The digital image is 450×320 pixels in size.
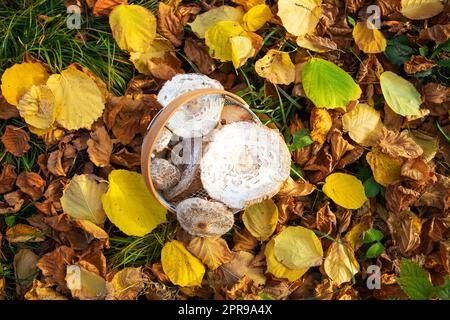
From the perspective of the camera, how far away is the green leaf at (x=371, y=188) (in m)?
1.69

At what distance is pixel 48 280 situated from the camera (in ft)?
5.22

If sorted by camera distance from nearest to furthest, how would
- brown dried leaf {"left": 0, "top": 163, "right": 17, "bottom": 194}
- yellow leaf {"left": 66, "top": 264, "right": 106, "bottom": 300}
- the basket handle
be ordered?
the basket handle → yellow leaf {"left": 66, "top": 264, "right": 106, "bottom": 300} → brown dried leaf {"left": 0, "top": 163, "right": 17, "bottom": 194}

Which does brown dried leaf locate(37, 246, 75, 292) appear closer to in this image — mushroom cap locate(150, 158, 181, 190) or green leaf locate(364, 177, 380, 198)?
mushroom cap locate(150, 158, 181, 190)

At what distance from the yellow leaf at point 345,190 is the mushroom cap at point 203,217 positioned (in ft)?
0.99

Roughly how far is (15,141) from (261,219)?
72 cm

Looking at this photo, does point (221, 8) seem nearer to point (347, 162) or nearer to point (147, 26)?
point (147, 26)

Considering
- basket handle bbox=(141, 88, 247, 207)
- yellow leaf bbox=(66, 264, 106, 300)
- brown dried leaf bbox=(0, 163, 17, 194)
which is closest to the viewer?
basket handle bbox=(141, 88, 247, 207)

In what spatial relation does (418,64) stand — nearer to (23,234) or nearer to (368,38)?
(368,38)

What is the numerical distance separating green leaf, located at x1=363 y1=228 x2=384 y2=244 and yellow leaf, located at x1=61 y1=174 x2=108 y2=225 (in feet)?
2.38

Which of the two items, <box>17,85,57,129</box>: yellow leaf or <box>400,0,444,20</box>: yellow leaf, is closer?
<box>17,85,57,129</box>: yellow leaf

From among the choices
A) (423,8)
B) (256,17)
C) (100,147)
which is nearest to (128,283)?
(100,147)

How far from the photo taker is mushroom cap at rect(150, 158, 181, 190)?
1.55 m

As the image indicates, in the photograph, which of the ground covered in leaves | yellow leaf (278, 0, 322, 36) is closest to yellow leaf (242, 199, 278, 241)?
the ground covered in leaves

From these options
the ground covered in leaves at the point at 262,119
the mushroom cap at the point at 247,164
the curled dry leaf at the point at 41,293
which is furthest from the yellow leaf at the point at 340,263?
the curled dry leaf at the point at 41,293
